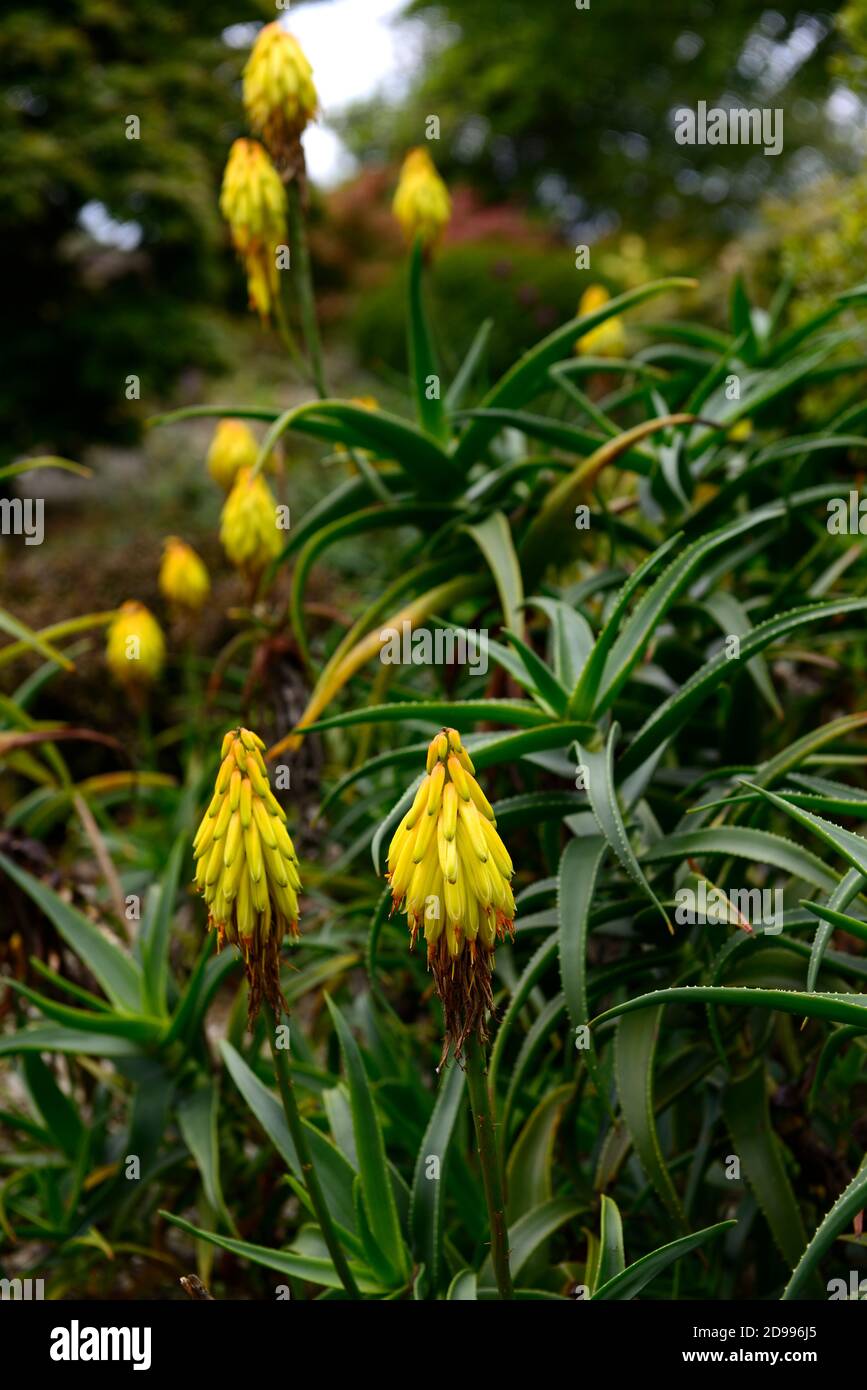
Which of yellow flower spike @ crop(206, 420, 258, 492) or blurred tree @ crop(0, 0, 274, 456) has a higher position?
blurred tree @ crop(0, 0, 274, 456)

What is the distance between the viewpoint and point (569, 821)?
→ 6.11 feet

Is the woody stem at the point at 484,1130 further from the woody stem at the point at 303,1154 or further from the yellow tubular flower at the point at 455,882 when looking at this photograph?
the woody stem at the point at 303,1154

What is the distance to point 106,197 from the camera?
20.7 feet

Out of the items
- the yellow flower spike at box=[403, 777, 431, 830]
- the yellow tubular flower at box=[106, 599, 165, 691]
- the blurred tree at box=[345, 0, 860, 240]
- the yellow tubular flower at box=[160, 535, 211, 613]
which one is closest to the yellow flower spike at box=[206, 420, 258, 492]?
the yellow tubular flower at box=[160, 535, 211, 613]

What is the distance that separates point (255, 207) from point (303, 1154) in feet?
5.54

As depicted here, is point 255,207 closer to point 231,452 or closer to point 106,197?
point 231,452

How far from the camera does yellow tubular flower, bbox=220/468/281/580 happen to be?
2.38m

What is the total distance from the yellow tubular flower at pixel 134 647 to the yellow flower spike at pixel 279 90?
0.98 meters

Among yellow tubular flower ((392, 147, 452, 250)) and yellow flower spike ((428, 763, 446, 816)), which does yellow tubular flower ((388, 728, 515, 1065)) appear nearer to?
yellow flower spike ((428, 763, 446, 816))

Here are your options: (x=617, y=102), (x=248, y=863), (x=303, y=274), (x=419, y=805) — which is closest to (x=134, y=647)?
(x=303, y=274)

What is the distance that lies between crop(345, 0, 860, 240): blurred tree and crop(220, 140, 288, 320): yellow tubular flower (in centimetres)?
1217

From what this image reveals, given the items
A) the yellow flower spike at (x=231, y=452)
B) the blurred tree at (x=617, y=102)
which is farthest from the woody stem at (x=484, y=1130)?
the blurred tree at (x=617, y=102)

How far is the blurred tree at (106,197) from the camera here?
6.26 metres
